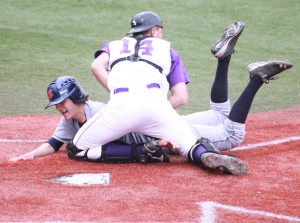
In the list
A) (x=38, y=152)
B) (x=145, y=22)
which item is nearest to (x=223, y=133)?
(x=145, y=22)

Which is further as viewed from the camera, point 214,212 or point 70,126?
point 70,126

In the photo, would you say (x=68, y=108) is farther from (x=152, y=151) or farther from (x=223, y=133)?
(x=223, y=133)

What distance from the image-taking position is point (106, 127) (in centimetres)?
649

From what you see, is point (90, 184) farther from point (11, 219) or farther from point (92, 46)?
point (92, 46)

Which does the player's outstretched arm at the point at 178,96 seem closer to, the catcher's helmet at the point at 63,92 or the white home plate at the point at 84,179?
the catcher's helmet at the point at 63,92

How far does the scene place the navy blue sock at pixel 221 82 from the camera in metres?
7.22

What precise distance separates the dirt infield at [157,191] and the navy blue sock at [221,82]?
0.48m

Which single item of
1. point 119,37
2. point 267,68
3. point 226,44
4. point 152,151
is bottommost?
point 119,37

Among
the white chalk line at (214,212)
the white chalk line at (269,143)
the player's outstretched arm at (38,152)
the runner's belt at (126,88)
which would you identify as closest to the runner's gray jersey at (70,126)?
the player's outstretched arm at (38,152)

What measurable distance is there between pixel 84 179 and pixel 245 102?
1505mm

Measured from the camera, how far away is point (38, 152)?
6797 mm

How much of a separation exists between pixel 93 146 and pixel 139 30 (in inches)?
41.3

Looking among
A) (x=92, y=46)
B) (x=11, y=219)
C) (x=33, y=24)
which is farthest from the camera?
(x=33, y=24)

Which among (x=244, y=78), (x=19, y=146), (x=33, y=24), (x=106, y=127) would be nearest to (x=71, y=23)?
(x=33, y=24)
